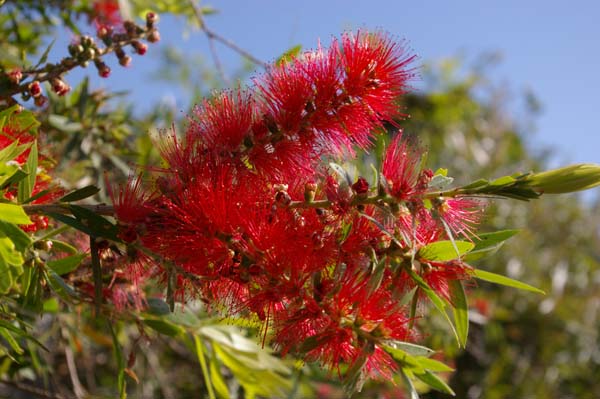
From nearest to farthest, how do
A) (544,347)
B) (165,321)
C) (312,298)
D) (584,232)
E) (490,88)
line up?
(312,298), (165,321), (544,347), (584,232), (490,88)

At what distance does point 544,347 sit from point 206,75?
404 centimetres

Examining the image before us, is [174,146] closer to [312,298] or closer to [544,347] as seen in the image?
[312,298]

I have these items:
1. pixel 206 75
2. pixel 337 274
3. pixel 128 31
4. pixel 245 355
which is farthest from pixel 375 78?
pixel 206 75

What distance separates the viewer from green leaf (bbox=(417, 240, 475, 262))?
1070mm

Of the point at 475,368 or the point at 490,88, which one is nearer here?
the point at 475,368

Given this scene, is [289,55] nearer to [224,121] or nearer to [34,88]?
[224,121]

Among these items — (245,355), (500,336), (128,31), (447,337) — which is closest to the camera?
(128,31)

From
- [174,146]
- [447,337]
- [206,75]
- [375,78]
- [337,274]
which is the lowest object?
[447,337]

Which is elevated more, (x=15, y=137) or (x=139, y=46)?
(x=139, y=46)

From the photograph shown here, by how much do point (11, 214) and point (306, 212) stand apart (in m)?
0.52

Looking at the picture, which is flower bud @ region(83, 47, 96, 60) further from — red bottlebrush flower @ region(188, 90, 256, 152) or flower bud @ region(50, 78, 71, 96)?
red bottlebrush flower @ region(188, 90, 256, 152)

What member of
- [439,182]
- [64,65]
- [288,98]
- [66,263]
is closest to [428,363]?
[439,182]

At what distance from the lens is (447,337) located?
316cm

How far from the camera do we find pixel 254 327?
136cm
